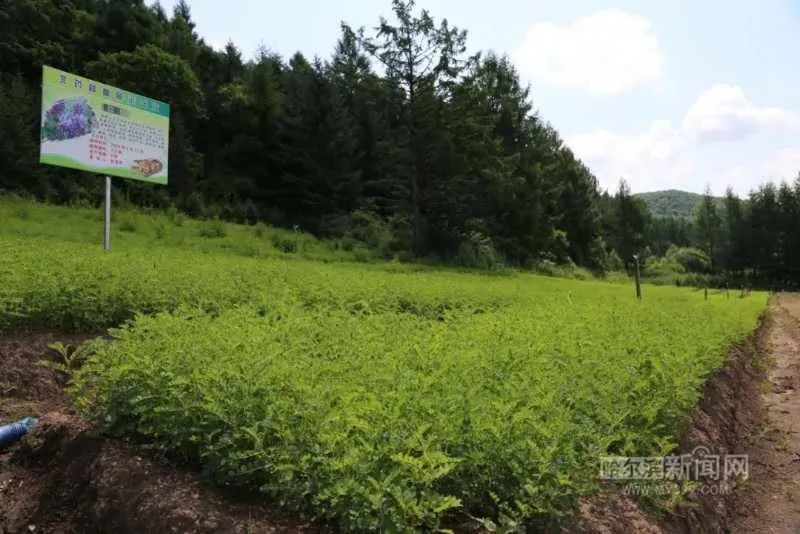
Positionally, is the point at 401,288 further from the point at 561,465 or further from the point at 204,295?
the point at 561,465

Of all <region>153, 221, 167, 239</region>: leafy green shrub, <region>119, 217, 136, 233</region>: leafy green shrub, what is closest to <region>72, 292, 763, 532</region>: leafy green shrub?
<region>153, 221, 167, 239</region>: leafy green shrub

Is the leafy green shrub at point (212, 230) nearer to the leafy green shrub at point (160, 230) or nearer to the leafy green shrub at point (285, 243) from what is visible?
the leafy green shrub at point (160, 230)

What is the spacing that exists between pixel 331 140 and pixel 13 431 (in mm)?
33522

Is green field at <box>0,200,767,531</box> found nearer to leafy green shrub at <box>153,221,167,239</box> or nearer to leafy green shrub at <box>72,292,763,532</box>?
leafy green shrub at <box>72,292,763,532</box>

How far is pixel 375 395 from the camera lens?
11.2 ft

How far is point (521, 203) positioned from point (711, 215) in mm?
36160

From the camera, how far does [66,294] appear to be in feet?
20.6

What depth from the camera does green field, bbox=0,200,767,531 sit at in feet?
9.11

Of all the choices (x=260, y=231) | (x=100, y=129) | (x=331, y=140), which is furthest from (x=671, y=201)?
(x=100, y=129)

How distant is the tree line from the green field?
61.5 feet

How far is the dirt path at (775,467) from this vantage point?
5.16m

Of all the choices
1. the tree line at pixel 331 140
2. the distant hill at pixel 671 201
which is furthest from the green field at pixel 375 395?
the distant hill at pixel 671 201

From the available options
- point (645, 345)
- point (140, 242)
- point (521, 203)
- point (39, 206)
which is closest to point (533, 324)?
point (645, 345)

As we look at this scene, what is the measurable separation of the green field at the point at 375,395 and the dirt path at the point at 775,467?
1.15m
